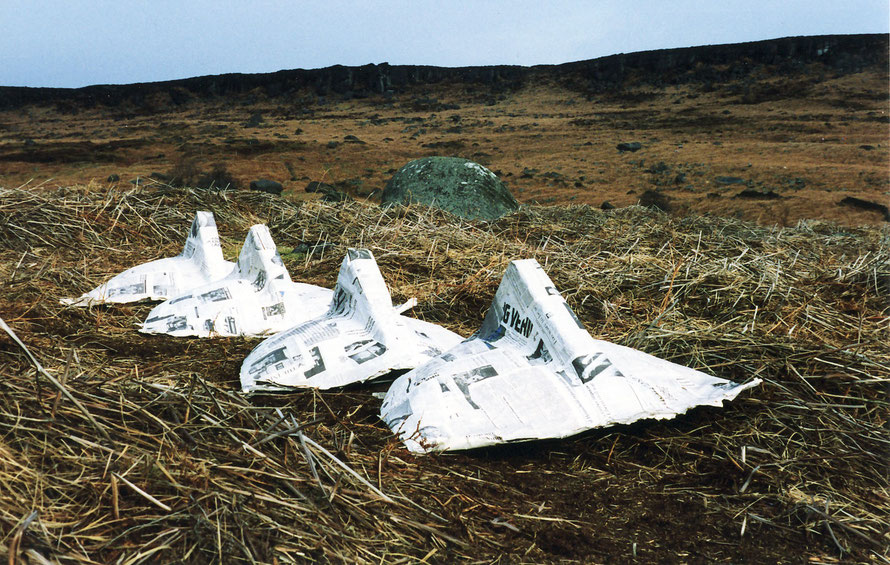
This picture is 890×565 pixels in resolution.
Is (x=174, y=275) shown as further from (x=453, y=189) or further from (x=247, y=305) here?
(x=453, y=189)

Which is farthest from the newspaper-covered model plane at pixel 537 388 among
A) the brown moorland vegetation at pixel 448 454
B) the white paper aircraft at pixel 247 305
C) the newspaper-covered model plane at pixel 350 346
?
the white paper aircraft at pixel 247 305

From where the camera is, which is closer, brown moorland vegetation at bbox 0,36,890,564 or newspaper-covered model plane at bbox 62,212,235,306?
brown moorland vegetation at bbox 0,36,890,564

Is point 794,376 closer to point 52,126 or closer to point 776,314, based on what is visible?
point 776,314

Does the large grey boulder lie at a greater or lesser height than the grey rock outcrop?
greater

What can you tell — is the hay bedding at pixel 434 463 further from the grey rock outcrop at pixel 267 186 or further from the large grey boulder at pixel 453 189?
the grey rock outcrop at pixel 267 186

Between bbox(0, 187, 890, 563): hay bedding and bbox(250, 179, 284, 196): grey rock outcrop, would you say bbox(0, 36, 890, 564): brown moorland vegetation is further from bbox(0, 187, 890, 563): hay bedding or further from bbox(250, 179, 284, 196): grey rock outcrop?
bbox(250, 179, 284, 196): grey rock outcrop

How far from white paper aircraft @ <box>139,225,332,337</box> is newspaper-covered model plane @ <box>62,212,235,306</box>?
32 cm

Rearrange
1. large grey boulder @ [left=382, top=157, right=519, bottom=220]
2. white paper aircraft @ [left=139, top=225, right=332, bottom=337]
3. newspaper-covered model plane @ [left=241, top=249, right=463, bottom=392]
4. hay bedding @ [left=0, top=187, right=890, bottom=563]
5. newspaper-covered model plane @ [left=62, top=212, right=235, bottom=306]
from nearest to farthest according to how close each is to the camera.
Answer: hay bedding @ [left=0, top=187, right=890, bottom=563] < newspaper-covered model plane @ [left=241, top=249, right=463, bottom=392] < white paper aircraft @ [left=139, top=225, right=332, bottom=337] < newspaper-covered model plane @ [left=62, top=212, right=235, bottom=306] < large grey boulder @ [left=382, top=157, right=519, bottom=220]

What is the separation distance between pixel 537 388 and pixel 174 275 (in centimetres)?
268

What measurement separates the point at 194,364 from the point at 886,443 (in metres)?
2.55

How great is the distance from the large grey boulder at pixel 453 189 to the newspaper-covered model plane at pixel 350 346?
383 centimetres

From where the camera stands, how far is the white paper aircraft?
307 centimetres

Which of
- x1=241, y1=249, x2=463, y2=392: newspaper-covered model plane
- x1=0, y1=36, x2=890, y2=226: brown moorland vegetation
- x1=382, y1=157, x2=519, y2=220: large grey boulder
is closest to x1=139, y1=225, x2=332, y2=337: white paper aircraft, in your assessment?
x1=241, y1=249, x2=463, y2=392: newspaper-covered model plane

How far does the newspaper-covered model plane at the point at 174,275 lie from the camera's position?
3.61m
